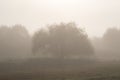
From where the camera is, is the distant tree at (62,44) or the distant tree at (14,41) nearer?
the distant tree at (62,44)

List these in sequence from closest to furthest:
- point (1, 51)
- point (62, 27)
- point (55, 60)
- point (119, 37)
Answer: point (55, 60)
point (62, 27)
point (1, 51)
point (119, 37)

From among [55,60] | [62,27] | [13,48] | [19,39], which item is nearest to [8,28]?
[19,39]

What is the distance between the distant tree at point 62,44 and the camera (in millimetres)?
75688

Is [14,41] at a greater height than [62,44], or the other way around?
[14,41]

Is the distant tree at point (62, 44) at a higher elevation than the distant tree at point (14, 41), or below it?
below

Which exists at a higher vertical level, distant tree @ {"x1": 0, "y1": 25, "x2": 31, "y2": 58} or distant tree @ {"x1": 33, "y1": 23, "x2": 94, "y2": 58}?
distant tree @ {"x1": 0, "y1": 25, "x2": 31, "y2": 58}

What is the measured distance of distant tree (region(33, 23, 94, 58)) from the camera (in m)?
75.7

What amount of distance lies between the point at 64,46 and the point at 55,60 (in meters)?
8.79

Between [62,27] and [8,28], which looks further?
[8,28]

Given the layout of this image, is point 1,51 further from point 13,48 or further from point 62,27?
point 62,27

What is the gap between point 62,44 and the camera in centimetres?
7650

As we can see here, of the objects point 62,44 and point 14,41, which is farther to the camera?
point 14,41

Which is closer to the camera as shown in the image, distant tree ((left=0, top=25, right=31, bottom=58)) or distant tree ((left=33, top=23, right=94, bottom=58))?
distant tree ((left=33, top=23, right=94, bottom=58))

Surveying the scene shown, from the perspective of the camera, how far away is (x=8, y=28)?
142375mm
